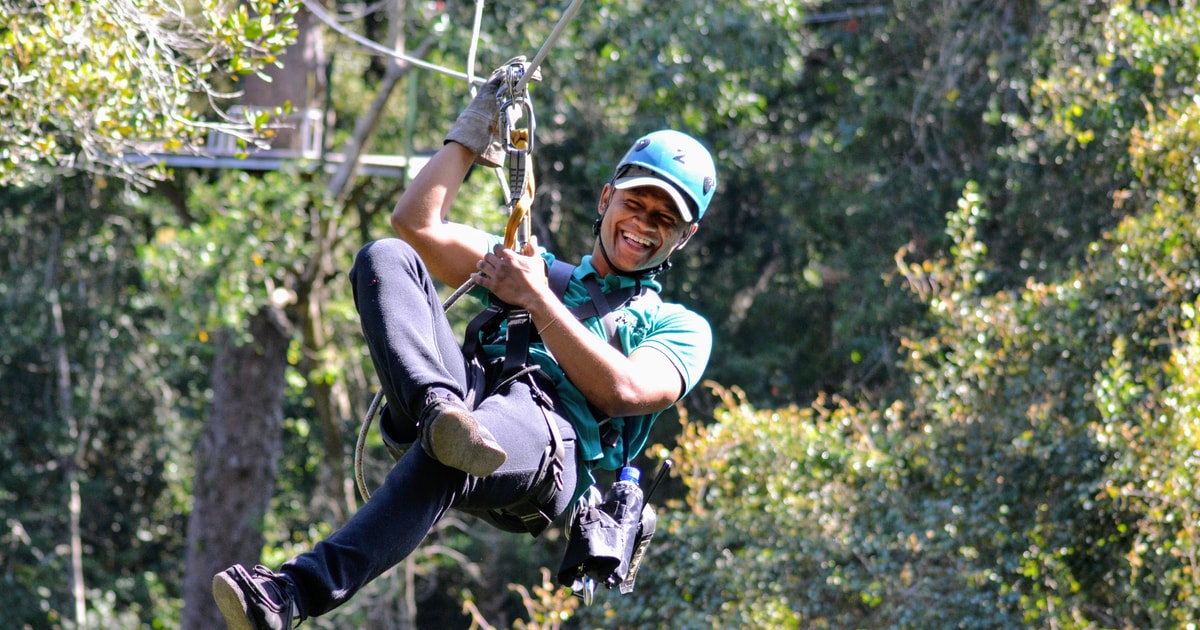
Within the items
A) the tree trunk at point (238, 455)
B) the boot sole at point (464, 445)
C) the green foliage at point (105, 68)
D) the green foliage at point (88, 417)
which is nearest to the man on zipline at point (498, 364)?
the boot sole at point (464, 445)

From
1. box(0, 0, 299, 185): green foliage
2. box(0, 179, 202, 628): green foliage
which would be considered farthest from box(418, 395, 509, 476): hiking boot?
box(0, 179, 202, 628): green foliage

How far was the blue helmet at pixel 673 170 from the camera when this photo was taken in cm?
373

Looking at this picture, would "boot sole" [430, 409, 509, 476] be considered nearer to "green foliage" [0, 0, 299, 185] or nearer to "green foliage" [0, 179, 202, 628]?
"green foliage" [0, 0, 299, 185]

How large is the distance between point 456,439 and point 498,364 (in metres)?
0.51

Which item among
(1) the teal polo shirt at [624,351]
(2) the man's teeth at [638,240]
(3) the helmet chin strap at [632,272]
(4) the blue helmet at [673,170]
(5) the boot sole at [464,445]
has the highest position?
(4) the blue helmet at [673,170]

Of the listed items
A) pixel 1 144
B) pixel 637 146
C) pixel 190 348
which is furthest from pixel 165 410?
pixel 637 146

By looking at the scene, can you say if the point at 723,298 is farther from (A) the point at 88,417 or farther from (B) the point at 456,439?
(B) the point at 456,439

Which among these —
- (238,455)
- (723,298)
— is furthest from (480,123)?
(723,298)

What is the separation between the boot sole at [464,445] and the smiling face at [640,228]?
2.70ft

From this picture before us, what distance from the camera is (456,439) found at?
301cm

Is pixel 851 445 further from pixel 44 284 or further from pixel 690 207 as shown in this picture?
pixel 44 284

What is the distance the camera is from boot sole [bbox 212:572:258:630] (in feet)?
9.65

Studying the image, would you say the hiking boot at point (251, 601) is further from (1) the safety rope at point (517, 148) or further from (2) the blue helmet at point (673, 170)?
(2) the blue helmet at point (673, 170)

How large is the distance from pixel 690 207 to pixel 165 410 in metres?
13.5
